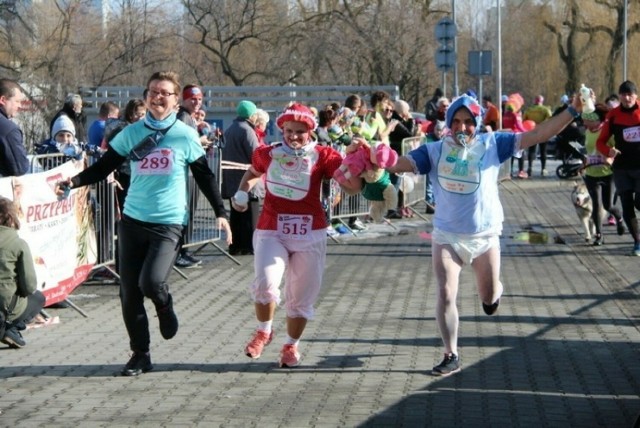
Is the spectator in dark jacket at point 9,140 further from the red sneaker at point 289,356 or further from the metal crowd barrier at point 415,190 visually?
the metal crowd barrier at point 415,190

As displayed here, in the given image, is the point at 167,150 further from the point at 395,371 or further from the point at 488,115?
the point at 488,115

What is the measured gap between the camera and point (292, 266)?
8617 millimetres

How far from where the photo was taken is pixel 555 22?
53.1 metres

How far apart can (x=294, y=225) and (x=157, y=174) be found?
974mm

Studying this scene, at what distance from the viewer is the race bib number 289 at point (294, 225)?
8508mm

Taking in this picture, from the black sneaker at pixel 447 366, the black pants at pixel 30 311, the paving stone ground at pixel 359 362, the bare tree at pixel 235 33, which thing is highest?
the bare tree at pixel 235 33

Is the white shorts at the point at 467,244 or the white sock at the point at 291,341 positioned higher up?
the white shorts at the point at 467,244

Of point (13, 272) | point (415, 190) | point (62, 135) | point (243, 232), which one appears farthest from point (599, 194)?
point (13, 272)

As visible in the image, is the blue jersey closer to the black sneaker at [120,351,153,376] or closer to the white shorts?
the white shorts

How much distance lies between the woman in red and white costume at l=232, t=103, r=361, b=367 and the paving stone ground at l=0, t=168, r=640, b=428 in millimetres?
Answer: 467

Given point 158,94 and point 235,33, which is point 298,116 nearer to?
point 158,94

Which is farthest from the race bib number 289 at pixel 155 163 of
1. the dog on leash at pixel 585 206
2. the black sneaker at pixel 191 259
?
the dog on leash at pixel 585 206

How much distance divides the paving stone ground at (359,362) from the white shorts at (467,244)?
31.2 inches

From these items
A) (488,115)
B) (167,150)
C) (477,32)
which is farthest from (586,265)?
(477,32)
